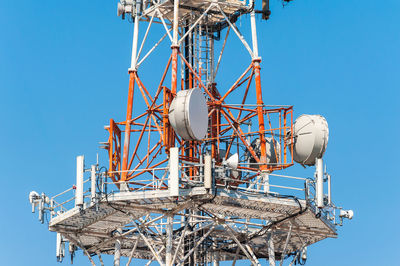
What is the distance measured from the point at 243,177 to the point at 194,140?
26.3ft

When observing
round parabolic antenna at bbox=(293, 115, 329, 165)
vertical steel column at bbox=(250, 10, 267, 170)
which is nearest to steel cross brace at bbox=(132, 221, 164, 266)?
vertical steel column at bbox=(250, 10, 267, 170)

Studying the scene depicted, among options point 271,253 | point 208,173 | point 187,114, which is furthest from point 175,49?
point 271,253

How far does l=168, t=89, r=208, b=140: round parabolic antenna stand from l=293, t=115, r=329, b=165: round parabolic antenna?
7483mm

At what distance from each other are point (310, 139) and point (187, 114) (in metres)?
9.45

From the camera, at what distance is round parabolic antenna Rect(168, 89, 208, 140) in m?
77.5

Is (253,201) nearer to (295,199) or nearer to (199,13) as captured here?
(295,199)

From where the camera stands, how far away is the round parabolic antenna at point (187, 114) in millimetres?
77500

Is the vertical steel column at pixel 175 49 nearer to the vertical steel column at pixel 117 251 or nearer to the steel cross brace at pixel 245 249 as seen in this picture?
the steel cross brace at pixel 245 249

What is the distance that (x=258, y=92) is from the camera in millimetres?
83875

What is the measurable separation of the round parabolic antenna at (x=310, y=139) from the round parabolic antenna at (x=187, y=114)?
7483 mm

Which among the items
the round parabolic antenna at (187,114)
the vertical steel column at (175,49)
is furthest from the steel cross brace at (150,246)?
the vertical steel column at (175,49)

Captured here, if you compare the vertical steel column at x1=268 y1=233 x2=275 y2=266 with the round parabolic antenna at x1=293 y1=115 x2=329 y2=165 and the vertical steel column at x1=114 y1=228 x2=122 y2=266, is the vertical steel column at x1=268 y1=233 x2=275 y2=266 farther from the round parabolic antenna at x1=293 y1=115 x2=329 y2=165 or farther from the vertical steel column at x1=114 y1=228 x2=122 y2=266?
the vertical steel column at x1=114 y1=228 x2=122 y2=266

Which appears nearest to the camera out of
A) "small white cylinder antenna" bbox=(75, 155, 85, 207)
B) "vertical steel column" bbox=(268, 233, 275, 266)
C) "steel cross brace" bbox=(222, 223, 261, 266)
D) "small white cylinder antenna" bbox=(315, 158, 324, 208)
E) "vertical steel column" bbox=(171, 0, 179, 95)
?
"small white cylinder antenna" bbox=(75, 155, 85, 207)

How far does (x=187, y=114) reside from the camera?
77.4 m
